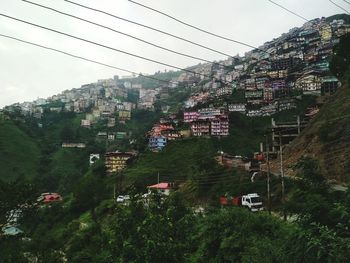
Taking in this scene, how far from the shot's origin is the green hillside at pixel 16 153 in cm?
9306

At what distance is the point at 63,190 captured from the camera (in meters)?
86.6

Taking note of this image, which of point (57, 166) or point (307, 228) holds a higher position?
point (307, 228)

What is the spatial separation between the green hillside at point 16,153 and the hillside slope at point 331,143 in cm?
7074

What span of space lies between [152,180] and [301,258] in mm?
56057

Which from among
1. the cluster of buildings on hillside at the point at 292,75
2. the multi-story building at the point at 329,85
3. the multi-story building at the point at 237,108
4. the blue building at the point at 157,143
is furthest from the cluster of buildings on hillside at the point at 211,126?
the multi-story building at the point at 329,85

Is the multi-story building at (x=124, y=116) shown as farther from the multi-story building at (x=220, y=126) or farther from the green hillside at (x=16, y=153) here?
the multi-story building at (x=220, y=126)

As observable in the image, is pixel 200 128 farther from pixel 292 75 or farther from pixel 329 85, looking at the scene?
pixel 292 75

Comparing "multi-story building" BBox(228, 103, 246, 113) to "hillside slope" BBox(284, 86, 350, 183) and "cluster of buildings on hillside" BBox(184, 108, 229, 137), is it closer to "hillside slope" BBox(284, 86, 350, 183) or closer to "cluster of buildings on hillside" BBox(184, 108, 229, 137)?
"cluster of buildings on hillside" BBox(184, 108, 229, 137)

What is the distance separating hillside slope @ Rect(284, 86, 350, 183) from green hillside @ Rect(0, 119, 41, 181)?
70738mm

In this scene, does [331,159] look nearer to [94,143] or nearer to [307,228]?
[307,228]

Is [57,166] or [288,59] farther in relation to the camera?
[288,59]

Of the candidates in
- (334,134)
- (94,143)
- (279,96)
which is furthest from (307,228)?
(94,143)

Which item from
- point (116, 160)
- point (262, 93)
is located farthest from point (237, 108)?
point (116, 160)

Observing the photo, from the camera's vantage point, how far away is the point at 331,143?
103 ft
